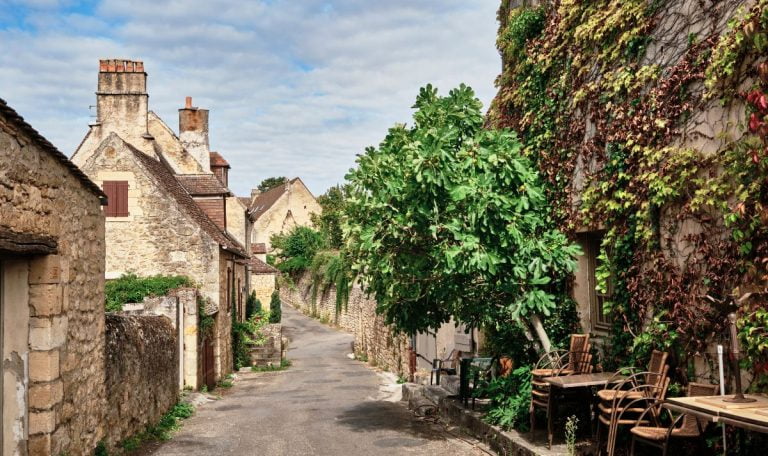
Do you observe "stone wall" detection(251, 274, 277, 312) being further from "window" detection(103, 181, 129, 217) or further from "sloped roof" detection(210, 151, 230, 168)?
"window" detection(103, 181, 129, 217)

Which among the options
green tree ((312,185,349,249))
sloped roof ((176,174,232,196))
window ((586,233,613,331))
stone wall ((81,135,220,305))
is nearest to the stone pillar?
window ((586,233,613,331))

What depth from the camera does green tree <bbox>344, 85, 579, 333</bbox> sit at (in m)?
7.95

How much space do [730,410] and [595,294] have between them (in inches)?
169

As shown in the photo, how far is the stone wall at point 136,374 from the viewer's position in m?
8.67

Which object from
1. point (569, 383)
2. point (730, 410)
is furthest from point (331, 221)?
point (730, 410)

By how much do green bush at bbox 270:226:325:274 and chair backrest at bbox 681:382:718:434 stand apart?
37.6 m

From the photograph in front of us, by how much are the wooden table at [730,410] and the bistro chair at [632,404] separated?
1.04m

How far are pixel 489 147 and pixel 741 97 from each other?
3072mm

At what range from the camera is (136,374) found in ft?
32.9

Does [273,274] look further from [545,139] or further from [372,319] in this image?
[545,139]

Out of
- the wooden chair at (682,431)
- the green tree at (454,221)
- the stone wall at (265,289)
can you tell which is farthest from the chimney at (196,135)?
the wooden chair at (682,431)

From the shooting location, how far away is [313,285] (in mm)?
40469

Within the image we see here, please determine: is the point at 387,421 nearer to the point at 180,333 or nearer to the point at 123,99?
the point at 180,333

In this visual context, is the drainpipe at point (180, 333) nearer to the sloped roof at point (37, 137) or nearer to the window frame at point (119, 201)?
the window frame at point (119, 201)
